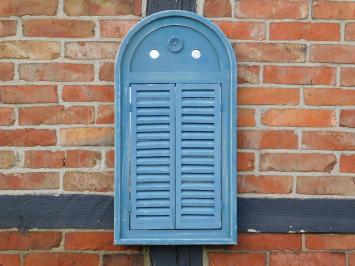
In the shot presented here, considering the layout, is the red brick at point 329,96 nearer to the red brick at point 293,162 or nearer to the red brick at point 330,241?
the red brick at point 293,162

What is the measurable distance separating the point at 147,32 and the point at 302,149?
2.67 feet

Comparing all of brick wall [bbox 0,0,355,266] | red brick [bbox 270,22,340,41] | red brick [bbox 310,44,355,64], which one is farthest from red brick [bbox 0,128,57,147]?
red brick [bbox 310,44,355,64]

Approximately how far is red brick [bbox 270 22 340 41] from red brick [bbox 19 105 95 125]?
0.85m

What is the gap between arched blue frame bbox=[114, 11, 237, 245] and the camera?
2350 millimetres

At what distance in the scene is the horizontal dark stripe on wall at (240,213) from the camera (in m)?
2.40

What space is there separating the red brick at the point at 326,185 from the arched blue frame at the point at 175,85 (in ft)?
1.02

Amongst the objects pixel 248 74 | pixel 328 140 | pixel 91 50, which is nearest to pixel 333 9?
pixel 248 74

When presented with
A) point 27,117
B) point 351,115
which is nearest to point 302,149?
point 351,115

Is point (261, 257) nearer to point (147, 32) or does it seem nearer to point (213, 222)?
point (213, 222)

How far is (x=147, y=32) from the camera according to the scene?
2.38 m

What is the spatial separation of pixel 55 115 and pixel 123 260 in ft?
2.21

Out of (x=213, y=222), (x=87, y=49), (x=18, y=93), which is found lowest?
(x=213, y=222)

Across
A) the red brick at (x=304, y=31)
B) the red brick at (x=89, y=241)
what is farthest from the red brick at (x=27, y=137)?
the red brick at (x=304, y=31)

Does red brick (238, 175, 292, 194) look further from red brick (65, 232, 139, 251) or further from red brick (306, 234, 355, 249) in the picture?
red brick (65, 232, 139, 251)
